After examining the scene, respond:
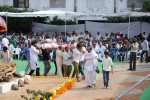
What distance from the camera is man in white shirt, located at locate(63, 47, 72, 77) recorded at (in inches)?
755

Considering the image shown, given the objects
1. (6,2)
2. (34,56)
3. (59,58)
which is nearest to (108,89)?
(59,58)

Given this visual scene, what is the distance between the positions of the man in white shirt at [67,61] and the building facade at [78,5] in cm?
2247

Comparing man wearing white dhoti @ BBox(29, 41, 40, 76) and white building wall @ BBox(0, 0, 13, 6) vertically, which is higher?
white building wall @ BBox(0, 0, 13, 6)

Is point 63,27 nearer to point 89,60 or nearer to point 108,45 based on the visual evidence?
point 108,45

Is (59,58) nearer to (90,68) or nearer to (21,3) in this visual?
(90,68)

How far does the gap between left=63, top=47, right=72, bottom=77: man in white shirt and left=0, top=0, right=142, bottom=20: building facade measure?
22470 mm

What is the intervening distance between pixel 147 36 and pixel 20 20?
12.3m

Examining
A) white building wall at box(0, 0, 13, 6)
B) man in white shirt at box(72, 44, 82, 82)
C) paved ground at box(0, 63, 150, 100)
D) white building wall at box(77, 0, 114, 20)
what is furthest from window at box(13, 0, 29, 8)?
man in white shirt at box(72, 44, 82, 82)

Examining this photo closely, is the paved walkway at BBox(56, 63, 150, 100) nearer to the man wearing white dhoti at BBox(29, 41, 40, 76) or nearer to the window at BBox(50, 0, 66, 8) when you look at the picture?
the man wearing white dhoti at BBox(29, 41, 40, 76)

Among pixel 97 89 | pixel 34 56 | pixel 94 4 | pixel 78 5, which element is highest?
pixel 94 4

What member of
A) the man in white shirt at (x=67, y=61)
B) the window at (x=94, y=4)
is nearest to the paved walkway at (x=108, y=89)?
the man in white shirt at (x=67, y=61)

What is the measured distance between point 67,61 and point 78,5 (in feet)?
78.7

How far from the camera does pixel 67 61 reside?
19234 mm

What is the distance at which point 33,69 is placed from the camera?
19.5m
